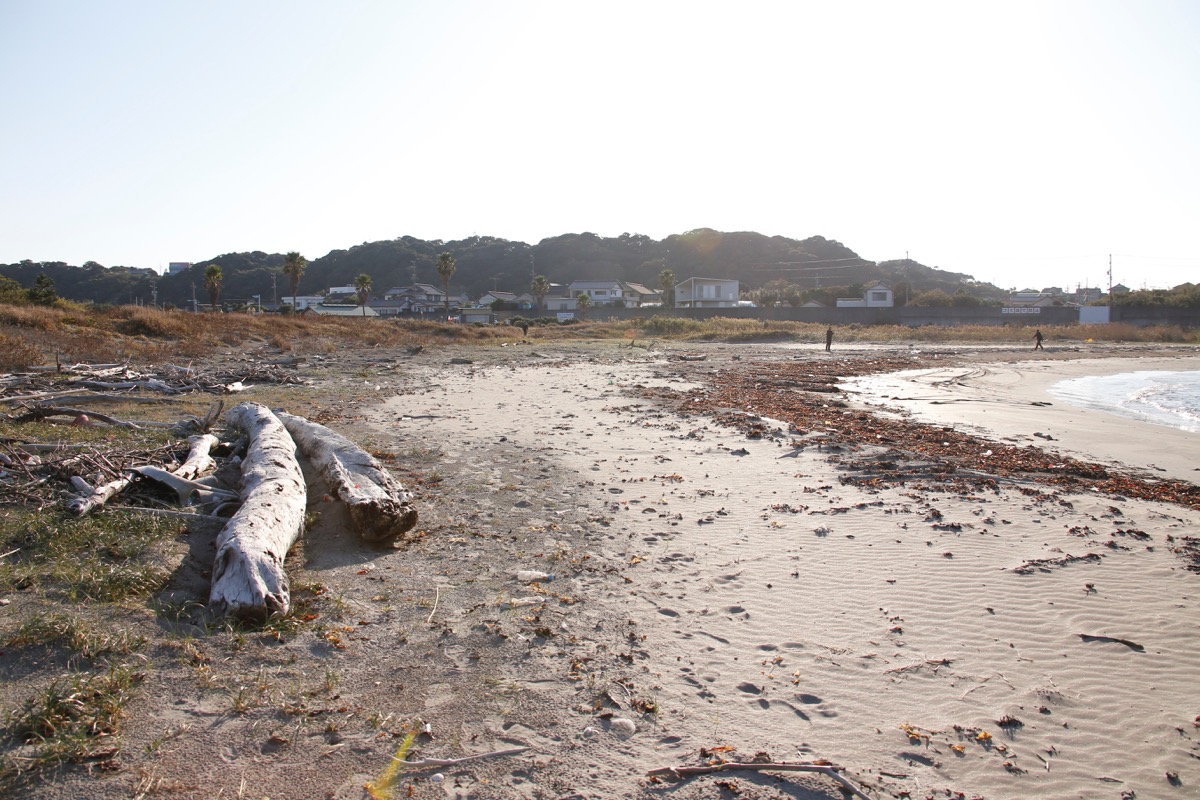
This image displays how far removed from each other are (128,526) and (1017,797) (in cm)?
648

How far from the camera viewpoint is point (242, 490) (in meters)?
7.14

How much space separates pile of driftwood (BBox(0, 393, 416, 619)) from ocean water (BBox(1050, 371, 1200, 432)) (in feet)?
55.8

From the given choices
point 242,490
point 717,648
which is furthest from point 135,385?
point 717,648

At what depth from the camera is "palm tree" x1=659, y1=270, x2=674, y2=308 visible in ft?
303

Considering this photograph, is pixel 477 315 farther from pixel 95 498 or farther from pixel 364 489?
pixel 95 498

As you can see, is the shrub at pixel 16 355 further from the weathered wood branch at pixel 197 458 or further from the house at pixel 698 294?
the house at pixel 698 294

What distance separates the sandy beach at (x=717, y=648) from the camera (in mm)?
3742

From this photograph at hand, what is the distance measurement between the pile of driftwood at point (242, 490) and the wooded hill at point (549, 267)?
388 feet

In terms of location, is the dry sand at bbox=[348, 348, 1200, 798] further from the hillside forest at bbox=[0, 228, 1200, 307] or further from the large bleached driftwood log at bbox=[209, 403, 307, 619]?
the hillside forest at bbox=[0, 228, 1200, 307]

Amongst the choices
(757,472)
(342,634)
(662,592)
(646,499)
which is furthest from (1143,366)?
(342,634)

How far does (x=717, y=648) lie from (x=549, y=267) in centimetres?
15086

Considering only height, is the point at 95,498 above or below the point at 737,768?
above

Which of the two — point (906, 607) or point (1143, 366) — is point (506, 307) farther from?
point (906, 607)

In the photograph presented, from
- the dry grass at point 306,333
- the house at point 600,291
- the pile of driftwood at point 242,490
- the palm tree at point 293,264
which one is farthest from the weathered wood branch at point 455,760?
the house at point 600,291
